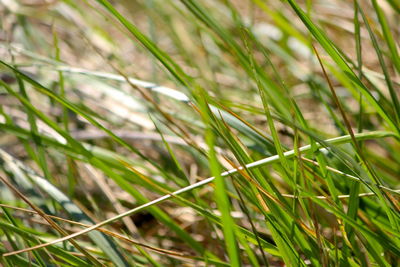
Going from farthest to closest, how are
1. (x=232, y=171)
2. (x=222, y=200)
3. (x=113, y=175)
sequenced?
(x=113, y=175)
(x=232, y=171)
(x=222, y=200)

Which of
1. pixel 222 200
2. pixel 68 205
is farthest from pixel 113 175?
pixel 222 200

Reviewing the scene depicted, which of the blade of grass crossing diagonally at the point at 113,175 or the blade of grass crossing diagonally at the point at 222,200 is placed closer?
the blade of grass crossing diagonally at the point at 222,200

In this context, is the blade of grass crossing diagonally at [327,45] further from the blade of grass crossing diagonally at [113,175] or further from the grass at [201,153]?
the blade of grass crossing diagonally at [113,175]

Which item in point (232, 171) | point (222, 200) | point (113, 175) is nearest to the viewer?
point (222, 200)

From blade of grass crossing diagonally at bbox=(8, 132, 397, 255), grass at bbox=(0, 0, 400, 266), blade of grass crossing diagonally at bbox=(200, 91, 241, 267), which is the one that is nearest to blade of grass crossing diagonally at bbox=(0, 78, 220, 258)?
grass at bbox=(0, 0, 400, 266)

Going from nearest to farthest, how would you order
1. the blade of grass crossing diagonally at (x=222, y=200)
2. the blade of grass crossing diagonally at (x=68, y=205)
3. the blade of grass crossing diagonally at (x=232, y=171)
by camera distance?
the blade of grass crossing diagonally at (x=222, y=200) < the blade of grass crossing diagonally at (x=232, y=171) < the blade of grass crossing diagonally at (x=68, y=205)

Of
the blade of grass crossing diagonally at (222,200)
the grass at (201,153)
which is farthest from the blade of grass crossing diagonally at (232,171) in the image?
the blade of grass crossing diagonally at (222,200)

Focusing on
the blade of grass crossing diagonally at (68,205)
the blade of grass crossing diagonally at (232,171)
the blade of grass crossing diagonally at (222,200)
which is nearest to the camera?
the blade of grass crossing diagonally at (222,200)

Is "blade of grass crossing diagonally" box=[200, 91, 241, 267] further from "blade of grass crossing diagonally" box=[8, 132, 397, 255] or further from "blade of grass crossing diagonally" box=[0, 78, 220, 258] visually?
"blade of grass crossing diagonally" box=[0, 78, 220, 258]

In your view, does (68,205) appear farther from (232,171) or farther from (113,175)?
(232,171)

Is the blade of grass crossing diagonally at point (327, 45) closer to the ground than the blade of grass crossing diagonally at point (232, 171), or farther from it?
farther from it
